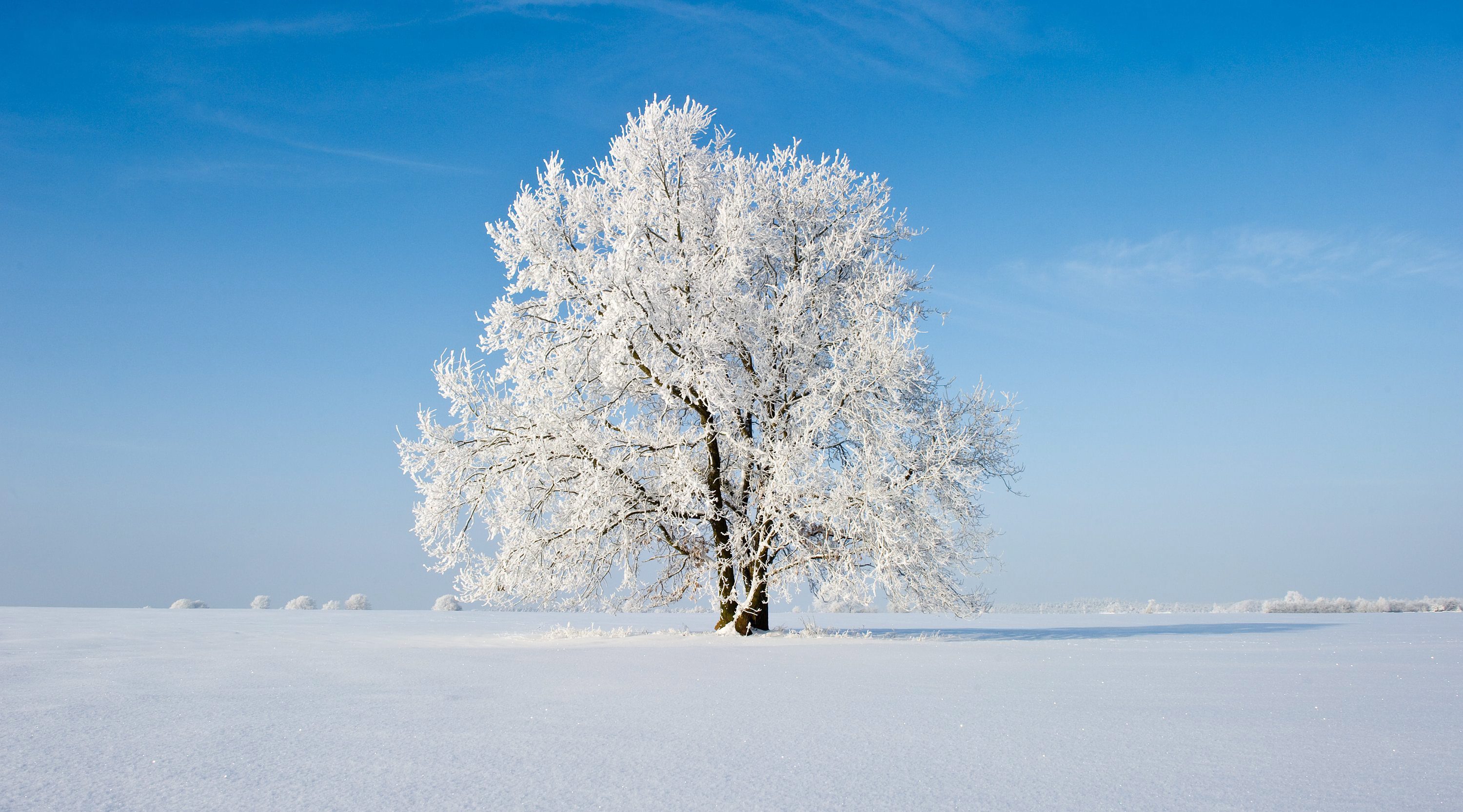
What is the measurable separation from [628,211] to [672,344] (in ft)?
7.53

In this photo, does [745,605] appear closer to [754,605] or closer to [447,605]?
[754,605]

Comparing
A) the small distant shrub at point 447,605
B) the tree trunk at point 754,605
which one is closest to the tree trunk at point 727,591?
the tree trunk at point 754,605

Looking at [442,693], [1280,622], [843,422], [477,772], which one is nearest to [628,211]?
[843,422]

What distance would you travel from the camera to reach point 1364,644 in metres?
10.0

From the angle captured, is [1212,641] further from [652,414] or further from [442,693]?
[442,693]

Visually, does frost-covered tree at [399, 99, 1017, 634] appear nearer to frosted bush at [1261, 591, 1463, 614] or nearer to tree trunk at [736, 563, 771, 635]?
tree trunk at [736, 563, 771, 635]

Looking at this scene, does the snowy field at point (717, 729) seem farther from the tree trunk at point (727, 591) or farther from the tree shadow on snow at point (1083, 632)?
the tree trunk at point (727, 591)

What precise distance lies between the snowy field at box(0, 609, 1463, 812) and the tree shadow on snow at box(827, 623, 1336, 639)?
11.0ft

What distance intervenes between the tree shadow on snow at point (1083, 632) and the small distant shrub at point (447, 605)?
12.0 metres

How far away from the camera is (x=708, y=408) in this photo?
13.1 metres

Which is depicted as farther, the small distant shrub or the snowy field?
the small distant shrub

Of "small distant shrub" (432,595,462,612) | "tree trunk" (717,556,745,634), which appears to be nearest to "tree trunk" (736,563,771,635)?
"tree trunk" (717,556,745,634)

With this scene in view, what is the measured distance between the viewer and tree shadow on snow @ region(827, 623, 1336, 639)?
12078mm

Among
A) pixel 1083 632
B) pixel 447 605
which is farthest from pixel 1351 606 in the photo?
pixel 447 605
